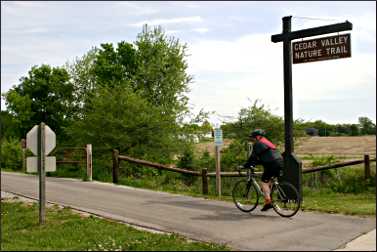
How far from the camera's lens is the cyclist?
413 inches

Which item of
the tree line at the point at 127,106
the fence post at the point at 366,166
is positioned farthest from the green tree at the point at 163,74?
the fence post at the point at 366,166

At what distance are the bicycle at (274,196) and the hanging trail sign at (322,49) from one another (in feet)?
10.0

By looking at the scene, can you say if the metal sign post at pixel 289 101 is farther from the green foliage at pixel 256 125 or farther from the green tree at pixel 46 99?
the green tree at pixel 46 99

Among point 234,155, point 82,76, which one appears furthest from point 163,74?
point 234,155

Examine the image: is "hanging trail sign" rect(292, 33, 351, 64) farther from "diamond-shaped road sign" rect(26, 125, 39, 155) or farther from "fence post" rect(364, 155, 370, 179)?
"diamond-shaped road sign" rect(26, 125, 39, 155)

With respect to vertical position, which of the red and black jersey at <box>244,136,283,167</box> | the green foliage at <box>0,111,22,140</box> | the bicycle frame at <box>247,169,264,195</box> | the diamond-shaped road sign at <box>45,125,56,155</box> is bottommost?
the bicycle frame at <box>247,169,264,195</box>

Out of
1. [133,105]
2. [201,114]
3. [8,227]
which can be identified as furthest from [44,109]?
[8,227]

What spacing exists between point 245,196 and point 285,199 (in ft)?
3.77

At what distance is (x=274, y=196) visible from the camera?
10.8 metres

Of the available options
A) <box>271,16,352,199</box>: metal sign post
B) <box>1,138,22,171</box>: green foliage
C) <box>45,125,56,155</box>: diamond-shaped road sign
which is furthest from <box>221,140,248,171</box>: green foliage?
<box>1,138,22,171</box>: green foliage

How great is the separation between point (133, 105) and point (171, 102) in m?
13.4

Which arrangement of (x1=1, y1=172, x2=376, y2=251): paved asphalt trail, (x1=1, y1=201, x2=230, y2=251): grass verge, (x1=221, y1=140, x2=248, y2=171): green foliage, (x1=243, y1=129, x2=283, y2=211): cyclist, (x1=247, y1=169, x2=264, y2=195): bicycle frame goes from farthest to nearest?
1. (x1=221, y1=140, x2=248, y2=171): green foliage
2. (x1=247, y1=169, x2=264, y2=195): bicycle frame
3. (x1=243, y1=129, x2=283, y2=211): cyclist
4. (x1=1, y1=172, x2=376, y2=251): paved asphalt trail
5. (x1=1, y1=201, x2=230, y2=251): grass verge

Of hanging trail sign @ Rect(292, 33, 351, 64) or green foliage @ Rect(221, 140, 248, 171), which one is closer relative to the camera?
hanging trail sign @ Rect(292, 33, 351, 64)

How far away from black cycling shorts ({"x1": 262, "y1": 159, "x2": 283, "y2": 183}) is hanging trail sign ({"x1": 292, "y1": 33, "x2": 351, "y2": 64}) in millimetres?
2814
